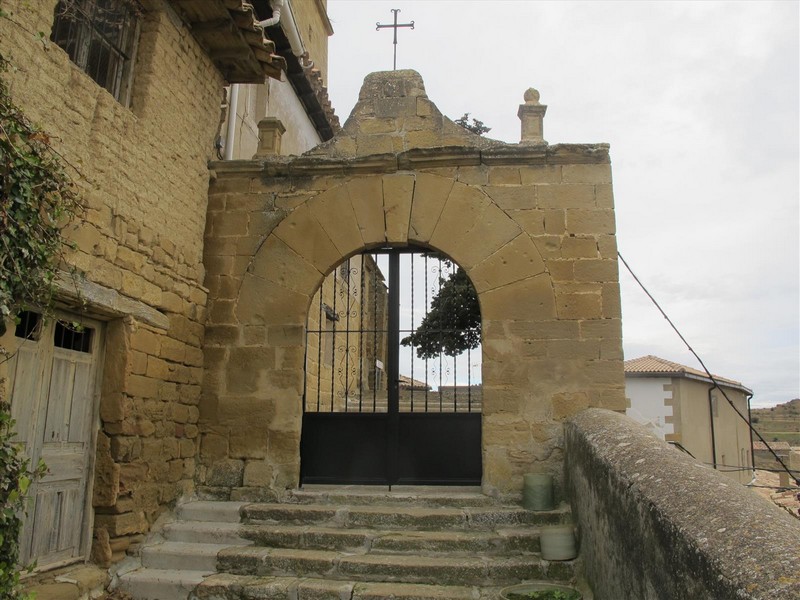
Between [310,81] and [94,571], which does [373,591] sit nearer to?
[94,571]

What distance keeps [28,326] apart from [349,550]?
8.15 feet

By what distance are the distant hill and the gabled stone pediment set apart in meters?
23.8

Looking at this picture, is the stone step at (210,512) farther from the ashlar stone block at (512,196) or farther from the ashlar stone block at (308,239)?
the ashlar stone block at (512,196)

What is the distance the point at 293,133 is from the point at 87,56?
193 inches

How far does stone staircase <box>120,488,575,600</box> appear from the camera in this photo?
3.96 meters

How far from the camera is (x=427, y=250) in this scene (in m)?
5.75

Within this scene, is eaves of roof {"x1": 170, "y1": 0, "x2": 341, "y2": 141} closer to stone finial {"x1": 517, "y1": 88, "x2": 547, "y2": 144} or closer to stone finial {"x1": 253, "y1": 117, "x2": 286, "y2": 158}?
stone finial {"x1": 253, "y1": 117, "x2": 286, "y2": 158}

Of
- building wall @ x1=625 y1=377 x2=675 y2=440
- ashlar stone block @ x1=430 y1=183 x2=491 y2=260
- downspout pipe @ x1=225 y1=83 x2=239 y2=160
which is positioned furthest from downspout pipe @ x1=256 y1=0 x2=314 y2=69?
building wall @ x1=625 y1=377 x2=675 y2=440

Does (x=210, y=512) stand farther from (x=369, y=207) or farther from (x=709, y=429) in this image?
(x=709, y=429)

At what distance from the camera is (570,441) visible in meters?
4.65

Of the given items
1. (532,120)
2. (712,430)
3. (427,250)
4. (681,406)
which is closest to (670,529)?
(427,250)

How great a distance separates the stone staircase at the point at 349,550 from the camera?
13.0ft

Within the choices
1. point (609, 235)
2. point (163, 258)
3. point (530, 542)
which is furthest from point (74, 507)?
point (609, 235)

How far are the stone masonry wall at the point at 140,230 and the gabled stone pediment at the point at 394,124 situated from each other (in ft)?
4.18
